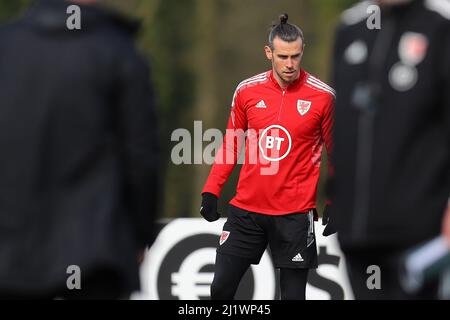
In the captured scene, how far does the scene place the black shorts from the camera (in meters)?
7.05

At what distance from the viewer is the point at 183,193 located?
20703 mm

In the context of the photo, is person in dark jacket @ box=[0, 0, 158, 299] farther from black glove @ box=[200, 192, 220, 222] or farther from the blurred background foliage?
the blurred background foliage

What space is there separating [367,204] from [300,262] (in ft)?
8.23

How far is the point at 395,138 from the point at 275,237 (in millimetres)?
2718

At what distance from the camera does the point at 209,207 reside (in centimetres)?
736

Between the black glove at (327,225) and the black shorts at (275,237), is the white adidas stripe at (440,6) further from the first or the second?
the black shorts at (275,237)

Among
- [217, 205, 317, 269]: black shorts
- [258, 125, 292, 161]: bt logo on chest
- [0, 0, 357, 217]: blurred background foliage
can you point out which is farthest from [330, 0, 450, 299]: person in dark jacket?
[0, 0, 357, 217]: blurred background foliage

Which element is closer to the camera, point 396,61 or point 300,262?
point 396,61

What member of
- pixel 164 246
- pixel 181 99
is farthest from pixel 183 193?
pixel 164 246

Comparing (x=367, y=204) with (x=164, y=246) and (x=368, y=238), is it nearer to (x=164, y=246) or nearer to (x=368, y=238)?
(x=368, y=238)

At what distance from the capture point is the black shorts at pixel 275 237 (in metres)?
7.05

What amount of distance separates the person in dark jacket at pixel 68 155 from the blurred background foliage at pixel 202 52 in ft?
42.5

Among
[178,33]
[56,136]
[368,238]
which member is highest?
[178,33]
